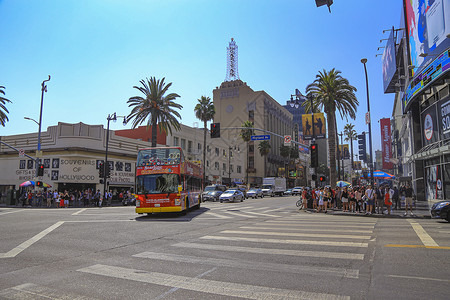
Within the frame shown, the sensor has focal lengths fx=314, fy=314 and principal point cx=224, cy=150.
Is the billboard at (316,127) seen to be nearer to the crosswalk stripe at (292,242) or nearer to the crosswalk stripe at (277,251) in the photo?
the crosswalk stripe at (292,242)

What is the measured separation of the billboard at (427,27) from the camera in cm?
2234

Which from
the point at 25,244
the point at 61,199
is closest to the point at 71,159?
the point at 61,199

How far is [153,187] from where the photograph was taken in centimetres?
1777

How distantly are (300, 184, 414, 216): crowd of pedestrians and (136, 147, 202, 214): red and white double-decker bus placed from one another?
9.91 m

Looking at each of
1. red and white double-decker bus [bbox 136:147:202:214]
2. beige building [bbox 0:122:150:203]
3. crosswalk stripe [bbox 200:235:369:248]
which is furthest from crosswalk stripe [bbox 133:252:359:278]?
beige building [bbox 0:122:150:203]

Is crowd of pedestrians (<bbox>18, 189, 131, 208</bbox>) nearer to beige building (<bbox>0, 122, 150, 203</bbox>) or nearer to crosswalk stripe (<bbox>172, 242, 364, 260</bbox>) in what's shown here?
beige building (<bbox>0, 122, 150, 203</bbox>)

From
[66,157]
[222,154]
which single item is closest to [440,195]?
[66,157]

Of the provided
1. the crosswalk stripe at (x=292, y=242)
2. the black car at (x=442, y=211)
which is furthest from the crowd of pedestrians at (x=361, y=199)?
the crosswalk stripe at (x=292, y=242)

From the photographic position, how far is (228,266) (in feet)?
21.3

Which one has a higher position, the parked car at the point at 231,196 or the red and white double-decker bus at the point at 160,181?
the red and white double-decker bus at the point at 160,181

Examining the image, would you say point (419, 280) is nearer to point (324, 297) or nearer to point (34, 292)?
point (324, 297)

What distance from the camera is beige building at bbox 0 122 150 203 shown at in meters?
36.8

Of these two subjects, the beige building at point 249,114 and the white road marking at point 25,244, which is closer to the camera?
the white road marking at point 25,244

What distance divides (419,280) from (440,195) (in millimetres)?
23758
